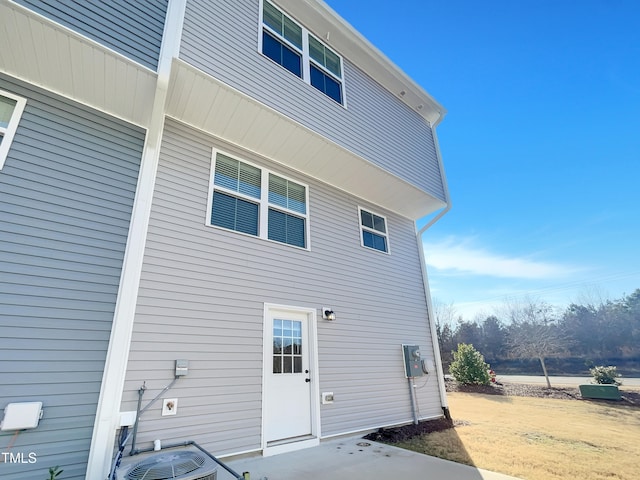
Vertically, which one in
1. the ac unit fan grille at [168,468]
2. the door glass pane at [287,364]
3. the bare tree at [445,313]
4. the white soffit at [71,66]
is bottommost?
the ac unit fan grille at [168,468]

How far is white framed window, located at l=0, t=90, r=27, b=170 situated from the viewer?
115 inches

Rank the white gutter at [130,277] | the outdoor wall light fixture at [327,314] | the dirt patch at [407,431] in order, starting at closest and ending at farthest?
the white gutter at [130,277] → the dirt patch at [407,431] → the outdoor wall light fixture at [327,314]

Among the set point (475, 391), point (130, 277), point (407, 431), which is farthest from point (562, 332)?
point (130, 277)

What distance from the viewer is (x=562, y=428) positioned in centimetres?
495

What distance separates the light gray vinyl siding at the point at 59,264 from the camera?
254 cm

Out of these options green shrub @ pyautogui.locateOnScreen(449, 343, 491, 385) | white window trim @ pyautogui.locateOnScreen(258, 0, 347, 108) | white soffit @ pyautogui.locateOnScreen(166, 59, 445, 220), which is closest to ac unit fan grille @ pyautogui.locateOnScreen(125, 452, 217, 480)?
white soffit @ pyautogui.locateOnScreen(166, 59, 445, 220)

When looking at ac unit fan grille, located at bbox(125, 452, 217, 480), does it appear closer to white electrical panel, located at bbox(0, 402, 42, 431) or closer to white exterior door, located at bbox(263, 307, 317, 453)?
white electrical panel, located at bbox(0, 402, 42, 431)

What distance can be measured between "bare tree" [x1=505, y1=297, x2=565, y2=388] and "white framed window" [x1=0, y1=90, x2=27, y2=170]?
51.3 feet

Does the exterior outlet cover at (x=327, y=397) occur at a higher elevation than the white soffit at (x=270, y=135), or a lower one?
lower

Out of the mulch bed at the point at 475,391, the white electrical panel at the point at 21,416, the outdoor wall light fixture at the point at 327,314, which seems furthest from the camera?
A: the outdoor wall light fixture at the point at 327,314

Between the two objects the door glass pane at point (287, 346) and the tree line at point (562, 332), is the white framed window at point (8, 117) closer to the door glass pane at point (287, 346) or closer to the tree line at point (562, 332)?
the door glass pane at point (287, 346)

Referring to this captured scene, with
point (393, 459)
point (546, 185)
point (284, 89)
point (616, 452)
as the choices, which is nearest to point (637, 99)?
point (546, 185)

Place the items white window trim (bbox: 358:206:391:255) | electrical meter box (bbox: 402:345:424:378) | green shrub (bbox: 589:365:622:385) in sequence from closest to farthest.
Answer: electrical meter box (bbox: 402:345:424:378), white window trim (bbox: 358:206:391:255), green shrub (bbox: 589:365:622:385)

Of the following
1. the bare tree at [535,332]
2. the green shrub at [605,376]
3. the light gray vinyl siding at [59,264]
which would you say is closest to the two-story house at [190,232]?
the light gray vinyl siding at [59,264]
